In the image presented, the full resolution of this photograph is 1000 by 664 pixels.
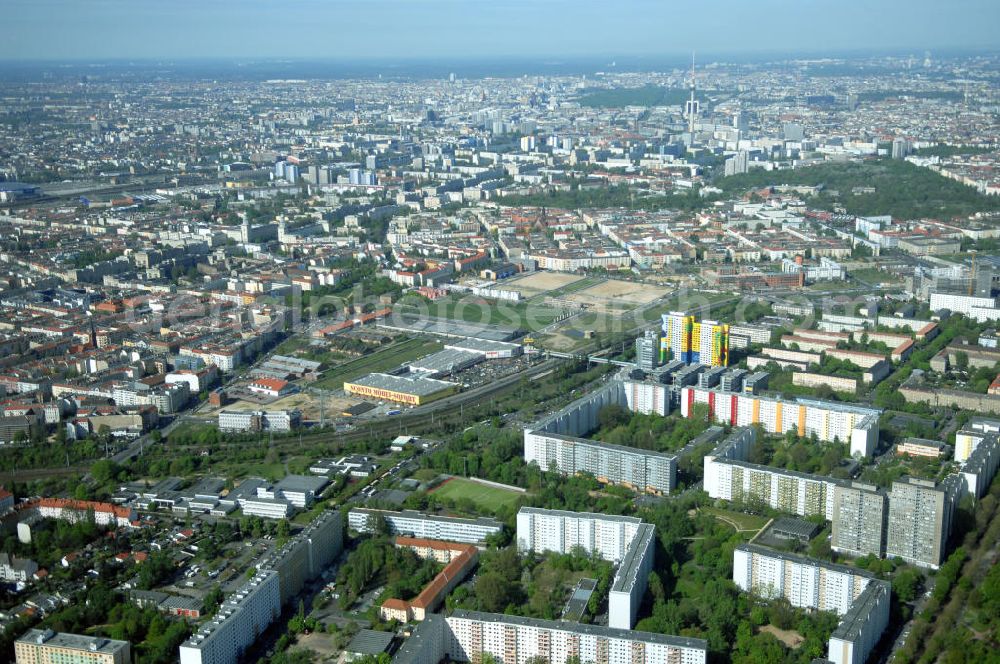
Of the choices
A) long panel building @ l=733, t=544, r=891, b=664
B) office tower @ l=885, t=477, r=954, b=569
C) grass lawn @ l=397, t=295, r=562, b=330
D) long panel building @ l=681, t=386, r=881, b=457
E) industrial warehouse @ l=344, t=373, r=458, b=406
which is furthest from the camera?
grass lawn @ l=397, t=295, r=562, b=330

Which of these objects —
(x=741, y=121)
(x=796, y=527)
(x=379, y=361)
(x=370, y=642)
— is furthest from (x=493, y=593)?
(x=741, y=121)

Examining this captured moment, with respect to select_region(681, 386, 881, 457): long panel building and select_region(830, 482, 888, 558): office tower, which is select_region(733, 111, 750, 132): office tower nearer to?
select_region(681, 386, 881, 457): long panel building

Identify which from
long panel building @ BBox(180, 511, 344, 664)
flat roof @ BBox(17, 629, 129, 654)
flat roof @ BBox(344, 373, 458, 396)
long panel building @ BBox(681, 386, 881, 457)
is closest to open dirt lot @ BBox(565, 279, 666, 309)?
flat roof @ BBox(344, 373, 458, 396)

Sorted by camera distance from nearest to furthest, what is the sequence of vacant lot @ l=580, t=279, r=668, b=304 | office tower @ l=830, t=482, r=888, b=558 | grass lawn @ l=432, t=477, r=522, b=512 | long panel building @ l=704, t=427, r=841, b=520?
office tower @ l=830, t=482, r=888, b=558, long panel building @ l=704, t=427, r=841, b=520, grass lawn @ l=432, t=477, r=522, b=512, vacant lot @ l=580, t=279, r=668, b=304

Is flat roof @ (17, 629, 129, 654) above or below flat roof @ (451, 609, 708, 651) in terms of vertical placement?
below

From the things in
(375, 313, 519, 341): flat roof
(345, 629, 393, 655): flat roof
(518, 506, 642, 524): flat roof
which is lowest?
(345, 629, 393, 655): flat roof

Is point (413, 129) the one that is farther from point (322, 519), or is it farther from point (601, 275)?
point (322, 519)

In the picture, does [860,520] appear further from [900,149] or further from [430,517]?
[900,149]
